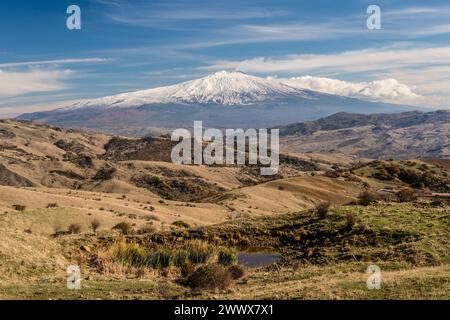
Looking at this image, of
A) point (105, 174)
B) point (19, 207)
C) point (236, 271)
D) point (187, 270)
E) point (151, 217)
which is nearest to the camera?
point (236, 271)

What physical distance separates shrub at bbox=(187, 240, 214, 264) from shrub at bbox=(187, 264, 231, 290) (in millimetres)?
6812

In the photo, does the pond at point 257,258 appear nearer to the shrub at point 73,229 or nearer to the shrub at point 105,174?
the shrub at point 73,229

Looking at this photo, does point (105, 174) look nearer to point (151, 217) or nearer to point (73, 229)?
point (151, 217)

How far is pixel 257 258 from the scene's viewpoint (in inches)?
1134

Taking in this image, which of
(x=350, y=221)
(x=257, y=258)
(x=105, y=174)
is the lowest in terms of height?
(x=105, y=174)

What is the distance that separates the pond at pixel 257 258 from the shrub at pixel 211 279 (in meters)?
7.19

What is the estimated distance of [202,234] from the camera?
3325 centimetres

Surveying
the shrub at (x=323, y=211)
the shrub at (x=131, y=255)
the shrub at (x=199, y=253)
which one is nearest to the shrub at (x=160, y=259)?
the shrub at (x=131, y=255)

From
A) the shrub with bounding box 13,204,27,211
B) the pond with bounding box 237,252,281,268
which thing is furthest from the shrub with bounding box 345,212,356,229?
the shrub with bounding box 13,204,27,211

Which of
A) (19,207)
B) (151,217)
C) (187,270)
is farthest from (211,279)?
(19,207)

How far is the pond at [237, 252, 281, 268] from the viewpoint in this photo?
27281 millimetres

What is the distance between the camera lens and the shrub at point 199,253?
88.2 ft

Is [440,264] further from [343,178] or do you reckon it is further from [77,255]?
[343,178]

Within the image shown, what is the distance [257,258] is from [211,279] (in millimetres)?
9699
